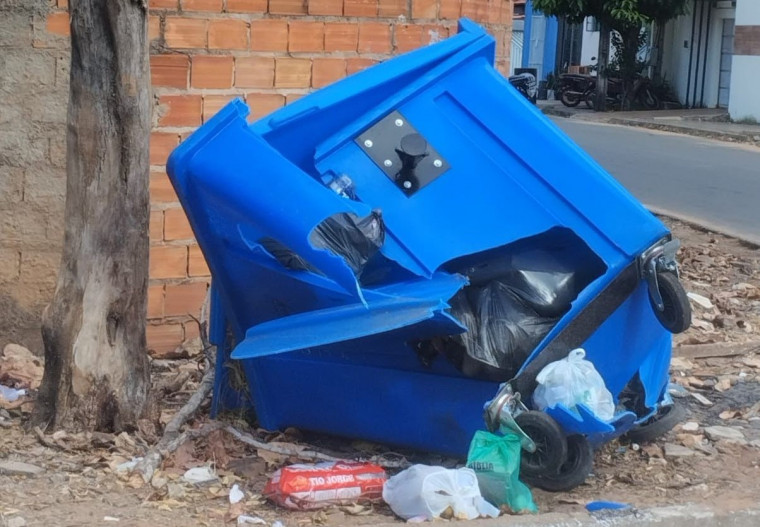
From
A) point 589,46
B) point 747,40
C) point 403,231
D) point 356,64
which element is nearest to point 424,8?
point 356,64

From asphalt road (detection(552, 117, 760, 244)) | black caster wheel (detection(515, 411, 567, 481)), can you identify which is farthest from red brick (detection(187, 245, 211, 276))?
asphalt road (detection(552, 117, 760, 244))

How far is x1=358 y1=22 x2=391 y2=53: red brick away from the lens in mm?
5078

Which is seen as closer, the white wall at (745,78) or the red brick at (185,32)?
the red brick at (185,32)

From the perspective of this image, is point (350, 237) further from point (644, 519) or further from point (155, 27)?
point (155, 27)

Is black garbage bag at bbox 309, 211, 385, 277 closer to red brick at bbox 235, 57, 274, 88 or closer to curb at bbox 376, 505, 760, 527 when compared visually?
curb at bbox 376, 505, 760, 527

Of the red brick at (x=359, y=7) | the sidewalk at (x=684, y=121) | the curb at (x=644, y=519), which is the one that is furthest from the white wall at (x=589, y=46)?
the curb at (x=644, y=519)

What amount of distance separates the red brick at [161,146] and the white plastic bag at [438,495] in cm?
214

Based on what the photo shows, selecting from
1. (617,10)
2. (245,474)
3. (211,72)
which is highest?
(617,10)

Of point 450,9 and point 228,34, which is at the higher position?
point 450,9

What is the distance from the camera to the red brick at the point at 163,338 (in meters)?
4.88

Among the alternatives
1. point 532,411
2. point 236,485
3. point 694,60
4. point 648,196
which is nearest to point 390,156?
point 532,411

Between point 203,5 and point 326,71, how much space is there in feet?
2.15

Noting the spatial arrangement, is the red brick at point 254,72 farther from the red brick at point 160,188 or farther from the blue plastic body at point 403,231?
the blue plastic body at point 403,231

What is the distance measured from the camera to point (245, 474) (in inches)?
141
